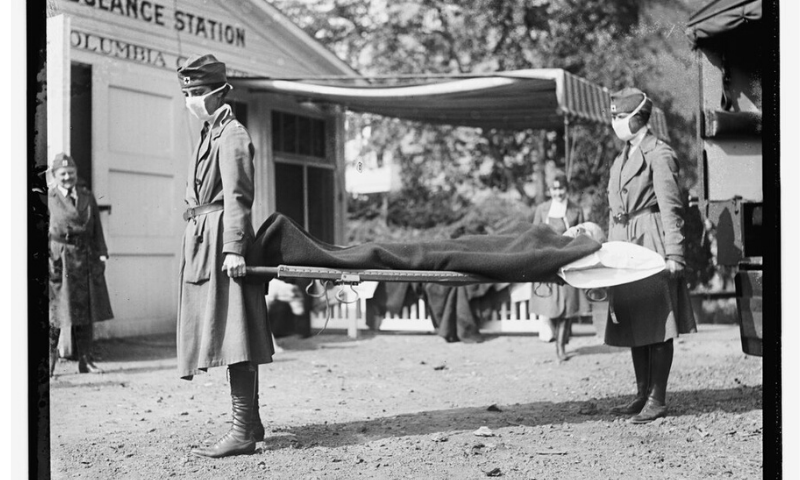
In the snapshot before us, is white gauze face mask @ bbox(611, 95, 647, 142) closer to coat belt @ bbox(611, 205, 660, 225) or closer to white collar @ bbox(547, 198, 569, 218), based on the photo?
coat belt @ bbox(611, 205, 660, 225)

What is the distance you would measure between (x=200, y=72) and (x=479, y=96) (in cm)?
560

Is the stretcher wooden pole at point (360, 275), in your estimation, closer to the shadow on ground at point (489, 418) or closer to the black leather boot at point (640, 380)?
the shadow on ground at point (489, 418)

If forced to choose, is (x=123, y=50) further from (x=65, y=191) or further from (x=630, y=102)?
(x=630, y=102)

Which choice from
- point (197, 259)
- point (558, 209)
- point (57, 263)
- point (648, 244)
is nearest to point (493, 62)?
point (558, 209)

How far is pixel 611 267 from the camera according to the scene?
15.6ft

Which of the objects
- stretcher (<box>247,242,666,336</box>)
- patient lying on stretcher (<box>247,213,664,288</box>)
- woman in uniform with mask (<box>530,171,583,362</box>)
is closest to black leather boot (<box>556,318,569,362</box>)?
woman in uniform with mask (<box>530,171,583,362</box>)

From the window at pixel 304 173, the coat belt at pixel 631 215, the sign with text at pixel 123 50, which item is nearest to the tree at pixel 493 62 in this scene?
the window at pixel 304 173

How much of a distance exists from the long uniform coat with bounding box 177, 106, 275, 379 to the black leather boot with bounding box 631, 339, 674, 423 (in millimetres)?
2469

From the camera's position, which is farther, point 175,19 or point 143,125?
point 175,19

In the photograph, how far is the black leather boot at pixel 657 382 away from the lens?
17.3 ft

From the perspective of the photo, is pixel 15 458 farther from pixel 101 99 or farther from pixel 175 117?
pixel 175 117

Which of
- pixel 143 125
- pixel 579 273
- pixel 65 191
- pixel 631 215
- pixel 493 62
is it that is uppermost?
pixel 493 62

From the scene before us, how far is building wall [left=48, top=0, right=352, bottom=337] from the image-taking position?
8.08 metres

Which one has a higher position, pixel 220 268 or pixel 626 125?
pixel 626 125
